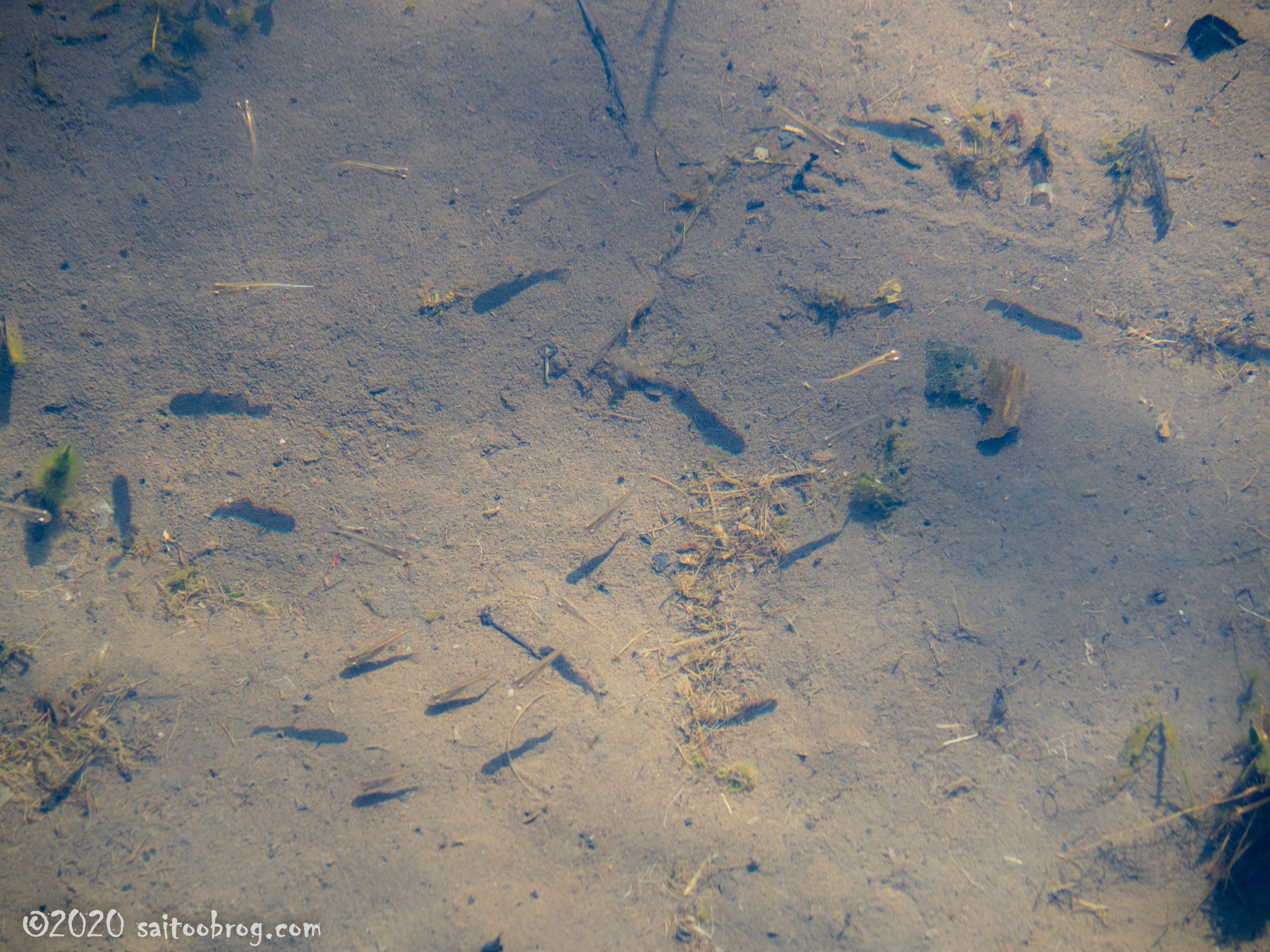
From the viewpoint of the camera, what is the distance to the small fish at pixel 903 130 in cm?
293

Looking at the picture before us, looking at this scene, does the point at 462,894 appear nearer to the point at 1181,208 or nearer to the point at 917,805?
the point at 917,805

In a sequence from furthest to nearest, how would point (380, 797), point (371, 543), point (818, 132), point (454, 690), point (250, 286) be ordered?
point (818, 132) < point (250, 286) < point (371, 543) < point (454, 690) < point (380, 797)

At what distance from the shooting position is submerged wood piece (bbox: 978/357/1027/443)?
273 cm

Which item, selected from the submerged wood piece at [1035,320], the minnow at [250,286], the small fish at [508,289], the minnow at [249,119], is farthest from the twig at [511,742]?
the minnow at [249,119]

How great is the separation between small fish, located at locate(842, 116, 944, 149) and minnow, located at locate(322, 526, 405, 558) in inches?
116

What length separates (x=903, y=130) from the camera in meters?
2.94

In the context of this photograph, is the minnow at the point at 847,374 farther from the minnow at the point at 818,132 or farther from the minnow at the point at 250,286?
the minnow at the point at 250,286

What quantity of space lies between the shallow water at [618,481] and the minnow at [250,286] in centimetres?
2

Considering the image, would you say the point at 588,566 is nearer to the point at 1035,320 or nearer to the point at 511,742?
the point at 511,742

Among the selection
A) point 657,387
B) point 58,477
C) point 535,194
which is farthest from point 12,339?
point 657,387

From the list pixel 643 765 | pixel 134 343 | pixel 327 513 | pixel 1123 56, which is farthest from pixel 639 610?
pixel 1123 56

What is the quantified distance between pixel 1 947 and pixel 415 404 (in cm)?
260

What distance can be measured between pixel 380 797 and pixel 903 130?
384 cm

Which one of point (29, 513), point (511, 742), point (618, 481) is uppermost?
point (618, 481)
